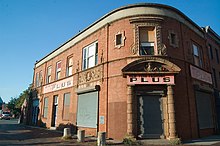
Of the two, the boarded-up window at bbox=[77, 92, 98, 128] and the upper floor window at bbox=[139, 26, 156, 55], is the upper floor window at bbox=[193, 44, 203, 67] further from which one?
the boarded-up window at bbox=[77, 92, 98, 128]

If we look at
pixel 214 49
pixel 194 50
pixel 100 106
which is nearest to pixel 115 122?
pixel 100 106

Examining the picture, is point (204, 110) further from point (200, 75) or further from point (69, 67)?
point (69, 67)

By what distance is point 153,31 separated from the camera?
13.7 meters

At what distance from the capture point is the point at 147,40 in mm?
13633

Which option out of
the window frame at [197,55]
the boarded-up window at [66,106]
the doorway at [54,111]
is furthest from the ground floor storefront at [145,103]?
the doorway at [54,111]

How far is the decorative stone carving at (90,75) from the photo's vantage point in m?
14.8

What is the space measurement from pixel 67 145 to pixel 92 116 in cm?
442

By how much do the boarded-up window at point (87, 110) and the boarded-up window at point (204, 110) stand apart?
850cm

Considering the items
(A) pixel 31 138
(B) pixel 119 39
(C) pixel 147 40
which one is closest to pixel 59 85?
(A) pixel 31 138

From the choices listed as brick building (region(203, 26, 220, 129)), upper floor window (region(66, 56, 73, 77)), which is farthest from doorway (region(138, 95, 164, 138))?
upper floor window (region(66, 56, 73, 77))

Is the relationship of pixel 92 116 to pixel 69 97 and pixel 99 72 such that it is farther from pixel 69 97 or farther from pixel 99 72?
pixel 69 97

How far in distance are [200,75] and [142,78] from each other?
6.93m

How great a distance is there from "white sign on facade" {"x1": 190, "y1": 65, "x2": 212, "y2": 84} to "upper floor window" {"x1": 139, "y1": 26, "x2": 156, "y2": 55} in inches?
161

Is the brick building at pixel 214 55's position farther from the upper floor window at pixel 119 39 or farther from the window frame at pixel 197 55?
the upper floor window at pixel 119 39
